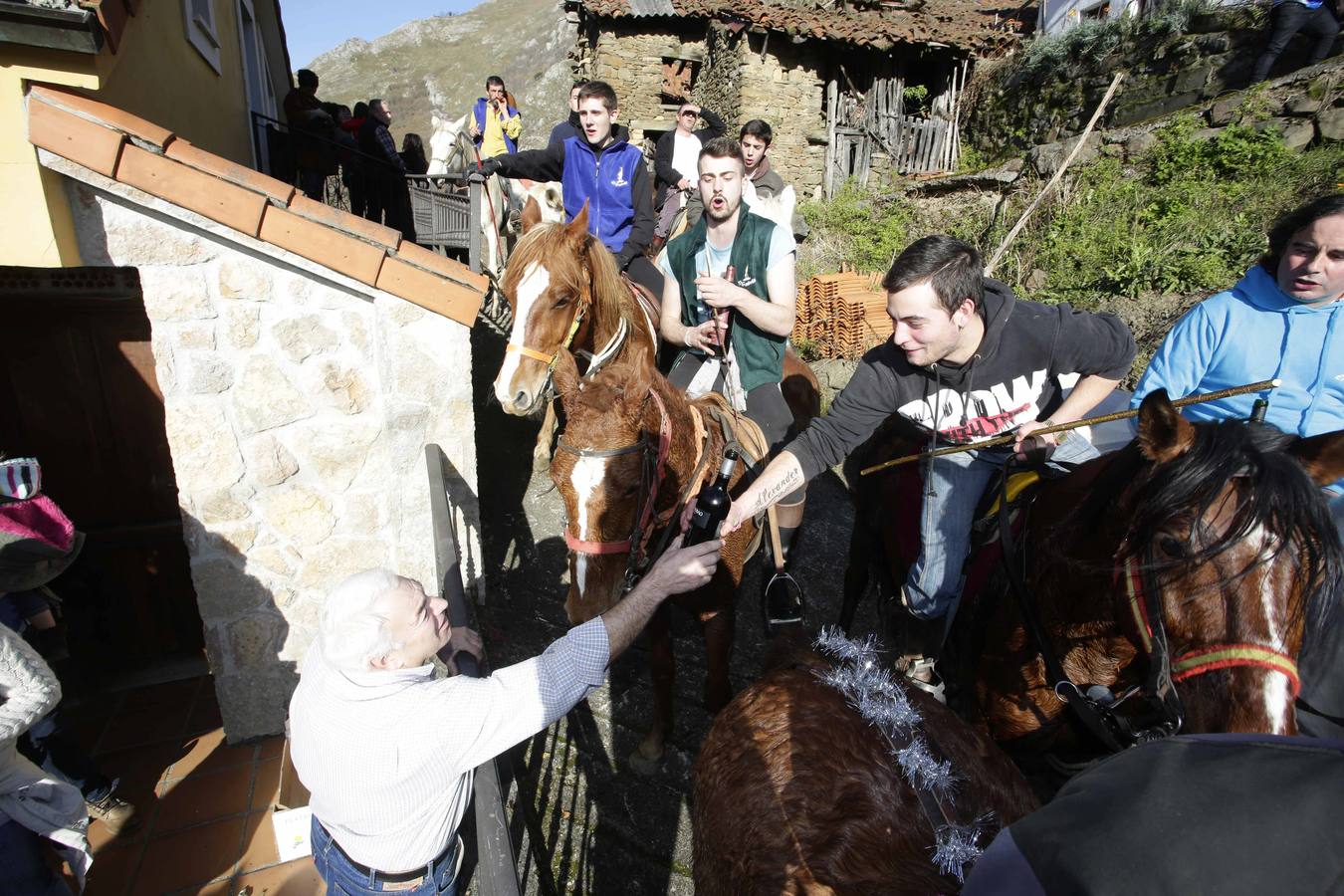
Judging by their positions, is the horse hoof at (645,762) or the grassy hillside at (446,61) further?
the grassy hillside at (446,61)

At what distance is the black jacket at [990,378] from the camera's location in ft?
8.85

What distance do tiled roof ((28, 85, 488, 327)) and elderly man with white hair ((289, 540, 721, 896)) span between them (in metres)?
1.80

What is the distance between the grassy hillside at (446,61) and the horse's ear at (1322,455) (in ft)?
154

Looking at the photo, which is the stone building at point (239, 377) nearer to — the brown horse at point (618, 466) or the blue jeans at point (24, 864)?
the brown horse at point (618, 466)

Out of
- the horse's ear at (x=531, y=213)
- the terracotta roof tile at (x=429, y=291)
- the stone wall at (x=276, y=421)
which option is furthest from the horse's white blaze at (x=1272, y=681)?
the horse's ear at (x=531, y=213)

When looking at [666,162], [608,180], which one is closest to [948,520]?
[608,180]

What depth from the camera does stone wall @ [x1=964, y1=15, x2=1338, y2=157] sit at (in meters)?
10.6

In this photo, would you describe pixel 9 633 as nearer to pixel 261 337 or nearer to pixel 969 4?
pixel 261 337

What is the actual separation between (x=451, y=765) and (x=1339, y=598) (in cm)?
241

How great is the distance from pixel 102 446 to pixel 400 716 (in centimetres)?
365

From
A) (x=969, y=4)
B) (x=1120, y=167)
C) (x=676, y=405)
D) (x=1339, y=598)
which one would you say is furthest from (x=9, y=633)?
(x=969, y=4)

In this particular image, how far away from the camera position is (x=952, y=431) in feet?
9.47

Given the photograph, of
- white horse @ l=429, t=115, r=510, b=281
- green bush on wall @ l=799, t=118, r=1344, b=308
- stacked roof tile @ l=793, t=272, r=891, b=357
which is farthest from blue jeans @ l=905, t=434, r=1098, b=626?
green bush on wall @ l=799, t=118, r=1344, b=308

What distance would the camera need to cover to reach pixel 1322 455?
1.79 meters
